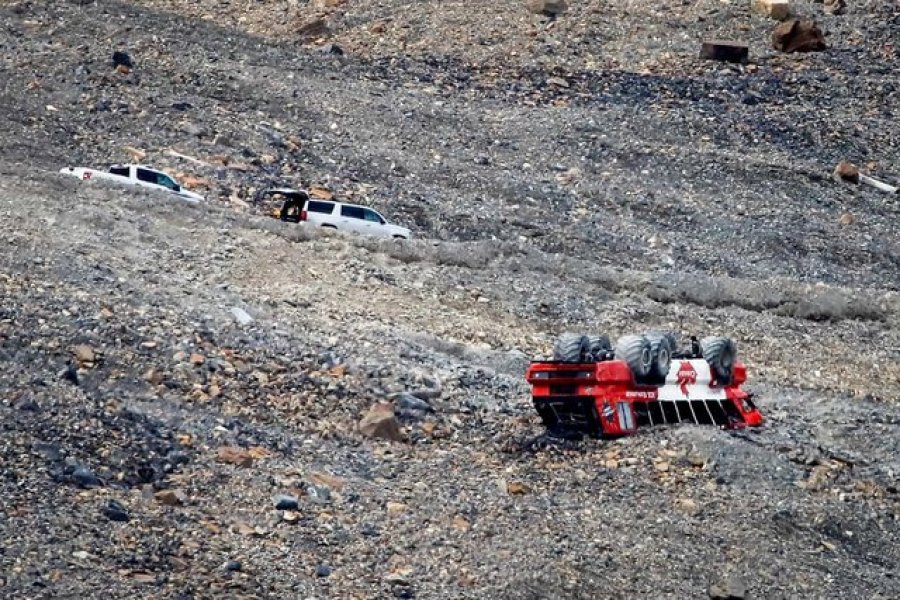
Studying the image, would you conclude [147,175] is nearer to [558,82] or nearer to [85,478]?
[558,82]

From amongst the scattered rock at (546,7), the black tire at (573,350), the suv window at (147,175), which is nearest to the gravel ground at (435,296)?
the scattered rock at (546,7)

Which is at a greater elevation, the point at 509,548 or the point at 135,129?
the point at 509,548

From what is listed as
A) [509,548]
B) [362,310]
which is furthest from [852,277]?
[509,548]

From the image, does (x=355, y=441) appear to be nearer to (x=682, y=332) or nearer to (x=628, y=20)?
(x=682, y=332)

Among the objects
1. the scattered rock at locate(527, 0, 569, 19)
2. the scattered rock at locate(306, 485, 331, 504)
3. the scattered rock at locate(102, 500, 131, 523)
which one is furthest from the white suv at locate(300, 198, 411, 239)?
the scattered rock at locate(527, 0, 569, 19)

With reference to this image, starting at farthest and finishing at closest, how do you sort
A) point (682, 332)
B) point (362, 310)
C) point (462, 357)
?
point (682, 332), point (362, 310), point (462, 357)

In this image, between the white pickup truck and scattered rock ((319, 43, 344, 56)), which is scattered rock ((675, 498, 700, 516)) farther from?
scattered rock ((319, 43, 344, 56))
